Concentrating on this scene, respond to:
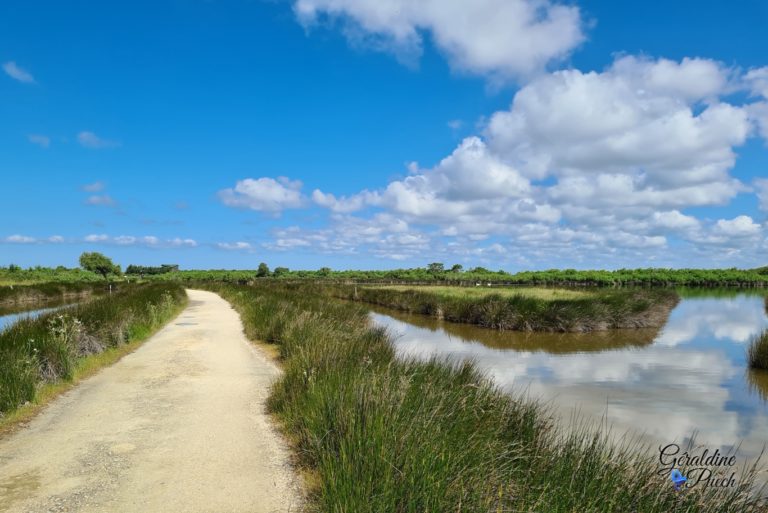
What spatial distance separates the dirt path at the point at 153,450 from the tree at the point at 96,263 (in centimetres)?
9143

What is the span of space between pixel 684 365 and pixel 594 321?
9.38 m

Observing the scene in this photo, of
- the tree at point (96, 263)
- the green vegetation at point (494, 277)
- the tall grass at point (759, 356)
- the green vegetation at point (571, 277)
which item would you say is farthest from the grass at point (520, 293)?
the tree at point (96, 263)

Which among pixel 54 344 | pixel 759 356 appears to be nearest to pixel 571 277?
pixel 759 356

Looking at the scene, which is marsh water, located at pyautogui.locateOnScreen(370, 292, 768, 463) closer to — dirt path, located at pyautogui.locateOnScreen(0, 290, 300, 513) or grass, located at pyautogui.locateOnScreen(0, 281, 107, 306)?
dirt path, located at pyautogui.locateOnScreen(0, 290, 300, 513)

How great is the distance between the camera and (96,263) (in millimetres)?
88250

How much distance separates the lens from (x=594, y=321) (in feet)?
80.2

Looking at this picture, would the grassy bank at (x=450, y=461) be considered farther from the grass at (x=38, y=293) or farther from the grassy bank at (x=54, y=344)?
the grass at (x=38, y=293)

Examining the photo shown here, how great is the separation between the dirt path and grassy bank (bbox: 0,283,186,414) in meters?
0.54

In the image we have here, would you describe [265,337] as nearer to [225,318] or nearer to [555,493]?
[225,318]

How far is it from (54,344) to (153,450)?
5.32 metres

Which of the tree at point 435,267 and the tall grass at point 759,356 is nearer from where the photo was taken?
the tall grass at point 759,356

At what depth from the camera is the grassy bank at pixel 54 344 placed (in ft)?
25.2

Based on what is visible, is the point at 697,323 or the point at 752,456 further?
the point at 697,323

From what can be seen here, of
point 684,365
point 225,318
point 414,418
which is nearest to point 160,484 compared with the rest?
point 414,418
